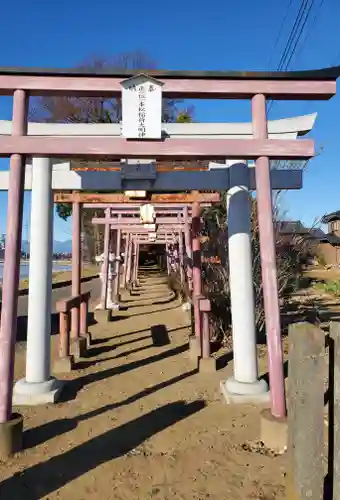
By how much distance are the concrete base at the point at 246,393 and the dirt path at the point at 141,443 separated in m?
0.11

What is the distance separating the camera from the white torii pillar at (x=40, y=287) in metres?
4.60

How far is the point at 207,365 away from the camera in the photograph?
562cm

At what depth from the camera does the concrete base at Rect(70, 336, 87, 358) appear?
21.2 ft

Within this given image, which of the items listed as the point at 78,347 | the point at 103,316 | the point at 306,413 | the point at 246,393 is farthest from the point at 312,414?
the point at 103,316

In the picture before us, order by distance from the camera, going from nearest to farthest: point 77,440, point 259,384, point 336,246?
point 77,440 → point 259,384 → point 336,246

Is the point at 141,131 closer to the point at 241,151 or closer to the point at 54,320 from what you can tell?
the point at 241,151

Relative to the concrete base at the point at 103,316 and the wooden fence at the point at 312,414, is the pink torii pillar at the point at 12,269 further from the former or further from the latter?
the concrete base at the point at 103,316

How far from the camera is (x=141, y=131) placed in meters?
3.25

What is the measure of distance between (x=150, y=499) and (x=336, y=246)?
3515 cm

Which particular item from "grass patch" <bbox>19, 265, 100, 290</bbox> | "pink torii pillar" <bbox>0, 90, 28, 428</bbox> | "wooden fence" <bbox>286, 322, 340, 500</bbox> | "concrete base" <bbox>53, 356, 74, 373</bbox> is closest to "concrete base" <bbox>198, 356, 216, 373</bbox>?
"concrete base" <bbox>53, 356, 74, 373</bbox>

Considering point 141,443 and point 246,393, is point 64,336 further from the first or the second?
point 246,393

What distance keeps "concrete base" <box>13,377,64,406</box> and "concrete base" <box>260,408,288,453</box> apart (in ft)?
8.10

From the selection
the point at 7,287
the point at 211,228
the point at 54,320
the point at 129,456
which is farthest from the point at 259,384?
the point at 54,320

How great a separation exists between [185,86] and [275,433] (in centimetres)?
299
